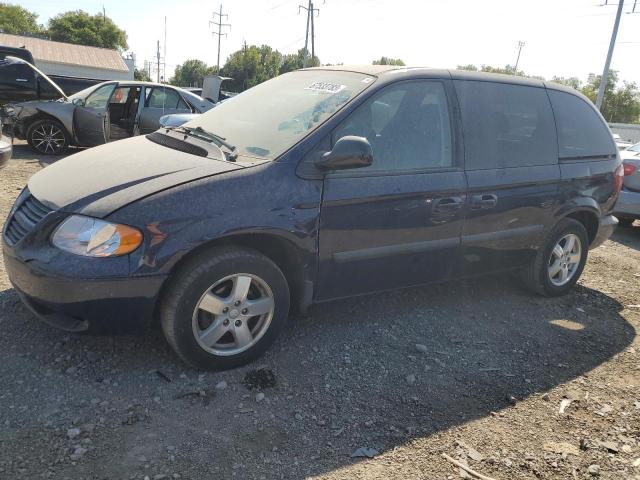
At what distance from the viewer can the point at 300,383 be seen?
3057 mm

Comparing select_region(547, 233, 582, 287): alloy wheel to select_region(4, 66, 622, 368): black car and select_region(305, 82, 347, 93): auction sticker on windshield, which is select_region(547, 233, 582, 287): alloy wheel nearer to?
select_region(4, 66, 622, 368): black car

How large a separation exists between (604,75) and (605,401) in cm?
2827

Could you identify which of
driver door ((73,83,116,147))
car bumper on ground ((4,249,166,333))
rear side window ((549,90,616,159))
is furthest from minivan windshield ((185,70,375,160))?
driver door ((73,83,116,147))

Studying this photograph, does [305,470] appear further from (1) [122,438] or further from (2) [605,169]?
(2) [605,169]

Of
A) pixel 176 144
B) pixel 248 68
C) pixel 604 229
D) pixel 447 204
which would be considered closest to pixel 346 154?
pixel 447 204

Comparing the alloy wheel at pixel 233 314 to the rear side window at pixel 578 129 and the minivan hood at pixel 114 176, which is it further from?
the rear side window at pixel 578 129

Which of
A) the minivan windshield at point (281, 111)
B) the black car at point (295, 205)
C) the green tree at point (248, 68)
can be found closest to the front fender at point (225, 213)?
the black car at point (295, 205)

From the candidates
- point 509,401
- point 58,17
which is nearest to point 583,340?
point 509,401

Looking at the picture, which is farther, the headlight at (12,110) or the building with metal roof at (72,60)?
the building with metal roof at (72,60)

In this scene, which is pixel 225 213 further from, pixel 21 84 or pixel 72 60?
pixel 72 60

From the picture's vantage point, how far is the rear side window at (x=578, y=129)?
4.39m

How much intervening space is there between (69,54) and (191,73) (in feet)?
137

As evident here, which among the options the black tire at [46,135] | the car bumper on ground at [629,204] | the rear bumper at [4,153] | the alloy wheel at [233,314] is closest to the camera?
the alloy wheel at [233,314]

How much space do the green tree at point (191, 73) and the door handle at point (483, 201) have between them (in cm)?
8063
